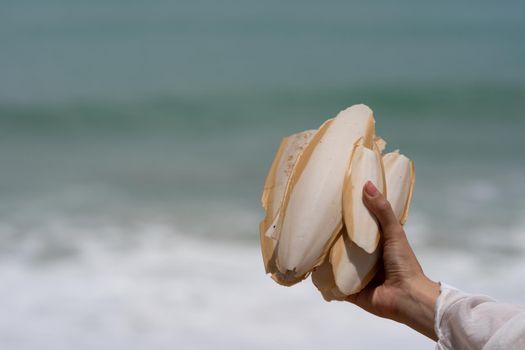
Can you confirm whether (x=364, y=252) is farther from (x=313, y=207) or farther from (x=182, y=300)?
(x=182, y=300)

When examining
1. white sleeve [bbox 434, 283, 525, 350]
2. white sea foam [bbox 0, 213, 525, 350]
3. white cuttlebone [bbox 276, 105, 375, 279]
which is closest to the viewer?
white sleeve [bbox 434, 283, 525, 350]

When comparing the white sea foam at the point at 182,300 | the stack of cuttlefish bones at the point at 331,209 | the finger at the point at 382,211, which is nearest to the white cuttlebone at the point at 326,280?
the stack of cuttlefish bones at the point at 331,209

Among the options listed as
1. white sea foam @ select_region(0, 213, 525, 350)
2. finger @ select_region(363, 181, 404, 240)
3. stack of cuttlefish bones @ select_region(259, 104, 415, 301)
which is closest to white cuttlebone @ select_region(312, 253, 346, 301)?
stack of cuttlefish bones @ select_region(259, 104, 415, 301)

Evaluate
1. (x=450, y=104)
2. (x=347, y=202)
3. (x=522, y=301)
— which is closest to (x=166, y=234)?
(x=522, y=301)

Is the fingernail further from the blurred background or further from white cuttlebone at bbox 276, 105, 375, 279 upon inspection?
the blurred background

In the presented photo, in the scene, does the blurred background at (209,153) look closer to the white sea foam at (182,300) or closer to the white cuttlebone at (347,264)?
the white sea foam at (182,300)

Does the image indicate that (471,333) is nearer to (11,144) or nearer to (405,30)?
(11,144)
